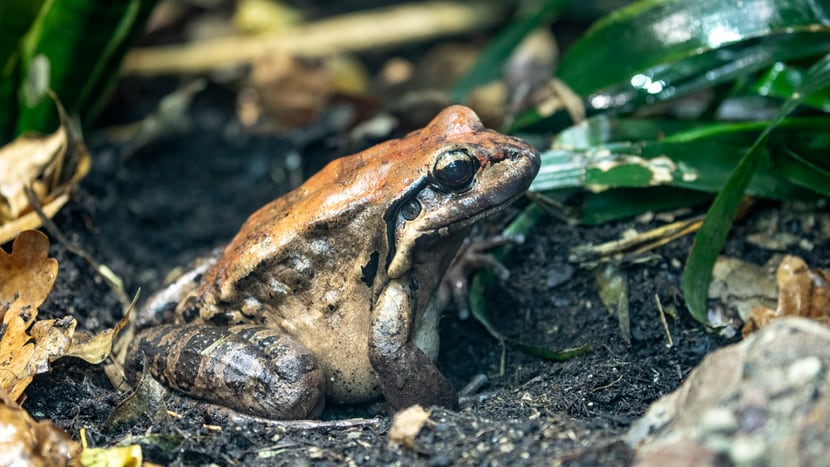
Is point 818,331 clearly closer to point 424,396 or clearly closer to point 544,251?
point 424,396

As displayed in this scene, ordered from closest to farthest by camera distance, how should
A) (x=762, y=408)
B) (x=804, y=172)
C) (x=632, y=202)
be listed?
(x=762, y=408) < (x=804, y=172) < (x=632, y=202)

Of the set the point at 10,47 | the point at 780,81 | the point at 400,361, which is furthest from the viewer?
the point at 10,47

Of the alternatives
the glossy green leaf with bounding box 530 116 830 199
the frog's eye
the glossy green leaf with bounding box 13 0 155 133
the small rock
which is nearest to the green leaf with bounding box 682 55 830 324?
the glossy green leaf with bounding box 530 116 830 199

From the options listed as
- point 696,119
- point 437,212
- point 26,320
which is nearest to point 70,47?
point 26,320

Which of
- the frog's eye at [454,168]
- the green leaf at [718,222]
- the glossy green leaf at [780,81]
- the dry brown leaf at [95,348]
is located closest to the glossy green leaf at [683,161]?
the green leaf at [718,222]

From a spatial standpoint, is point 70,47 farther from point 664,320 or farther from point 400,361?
point 664,320

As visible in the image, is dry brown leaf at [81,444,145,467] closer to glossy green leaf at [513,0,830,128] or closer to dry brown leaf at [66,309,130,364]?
dry brown leaf at [66,309,130,364]

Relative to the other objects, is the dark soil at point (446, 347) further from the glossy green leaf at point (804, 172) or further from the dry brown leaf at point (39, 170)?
the glossy green leaf at point (804, 172)
